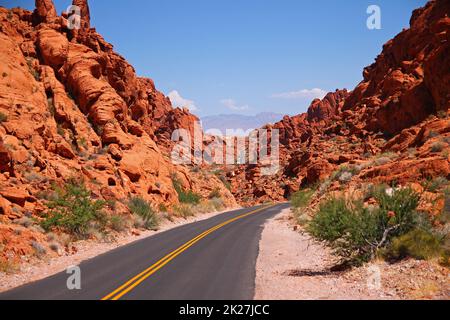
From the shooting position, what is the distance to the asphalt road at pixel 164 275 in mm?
10203

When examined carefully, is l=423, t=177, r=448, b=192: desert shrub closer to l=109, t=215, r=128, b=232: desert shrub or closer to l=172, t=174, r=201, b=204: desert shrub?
l=109, t=215, r=128, b=232: desert shrub

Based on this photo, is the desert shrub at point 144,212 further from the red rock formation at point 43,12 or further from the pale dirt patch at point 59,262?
the red rock formation at point 43,12

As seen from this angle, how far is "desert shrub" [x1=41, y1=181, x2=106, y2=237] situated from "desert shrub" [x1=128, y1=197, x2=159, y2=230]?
13.5 ft

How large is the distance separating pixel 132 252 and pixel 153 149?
75.2 ft

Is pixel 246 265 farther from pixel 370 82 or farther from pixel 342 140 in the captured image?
pixel 370 82

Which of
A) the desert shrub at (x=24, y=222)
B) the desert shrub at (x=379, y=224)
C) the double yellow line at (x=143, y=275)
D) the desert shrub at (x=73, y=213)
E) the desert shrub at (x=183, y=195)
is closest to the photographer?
the double yellow line at (x=143, y=275)

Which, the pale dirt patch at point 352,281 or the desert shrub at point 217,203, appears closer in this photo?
the pale dirt patch at point 352,281

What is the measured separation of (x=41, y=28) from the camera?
36594 mm

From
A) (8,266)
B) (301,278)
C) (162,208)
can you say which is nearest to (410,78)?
(162,208)

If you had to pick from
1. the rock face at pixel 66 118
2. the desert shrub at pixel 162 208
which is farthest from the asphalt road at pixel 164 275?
the desert shrub at pixel 162 208

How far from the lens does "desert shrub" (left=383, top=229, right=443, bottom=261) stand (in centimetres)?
1059

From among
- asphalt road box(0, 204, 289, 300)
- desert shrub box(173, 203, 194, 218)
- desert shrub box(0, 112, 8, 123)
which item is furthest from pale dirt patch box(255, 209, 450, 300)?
desert shrub box(173, 203, 194, 218)

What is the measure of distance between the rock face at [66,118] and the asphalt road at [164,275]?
19.3ft

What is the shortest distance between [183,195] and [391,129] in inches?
1028
